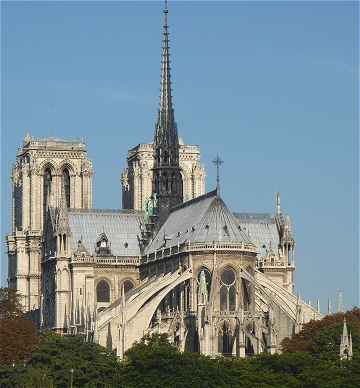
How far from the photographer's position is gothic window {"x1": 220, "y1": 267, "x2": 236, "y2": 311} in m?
186

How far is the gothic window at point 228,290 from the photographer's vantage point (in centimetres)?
18550

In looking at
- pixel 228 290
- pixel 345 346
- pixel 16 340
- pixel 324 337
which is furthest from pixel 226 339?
pixel 345 346

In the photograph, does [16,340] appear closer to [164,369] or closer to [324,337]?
[164,369]

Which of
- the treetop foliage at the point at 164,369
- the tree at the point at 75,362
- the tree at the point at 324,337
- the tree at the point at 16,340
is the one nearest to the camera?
the treetop foliage at the point at 164,369

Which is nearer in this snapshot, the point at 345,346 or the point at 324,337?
the point at 345,346

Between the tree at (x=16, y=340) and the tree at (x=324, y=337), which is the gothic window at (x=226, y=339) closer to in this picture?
the tree at (x=324, y=337)

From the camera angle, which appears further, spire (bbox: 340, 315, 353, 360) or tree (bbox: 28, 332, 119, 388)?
spire (bbox: 340, 315, 353, 360)

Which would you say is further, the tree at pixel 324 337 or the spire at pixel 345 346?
the tree at pixel 324 337

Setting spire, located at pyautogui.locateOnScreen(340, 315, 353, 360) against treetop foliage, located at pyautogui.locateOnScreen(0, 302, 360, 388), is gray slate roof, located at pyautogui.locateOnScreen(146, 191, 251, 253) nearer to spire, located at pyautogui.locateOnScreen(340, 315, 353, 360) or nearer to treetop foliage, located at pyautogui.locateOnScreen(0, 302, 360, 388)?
treetop foliage, located at pyautogui.locateOnScreen(0, 302, 360, 388)

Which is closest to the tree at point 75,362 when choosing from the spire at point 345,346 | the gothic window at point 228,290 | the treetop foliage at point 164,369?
the treetop foliage at point 164,369

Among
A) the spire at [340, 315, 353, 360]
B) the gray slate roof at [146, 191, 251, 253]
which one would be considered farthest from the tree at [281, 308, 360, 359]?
the gray slate roof at [146, 191, 251, 253]

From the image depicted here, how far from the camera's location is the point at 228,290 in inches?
7343

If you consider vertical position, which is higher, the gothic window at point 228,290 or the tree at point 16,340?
the gothic window at point 228,290

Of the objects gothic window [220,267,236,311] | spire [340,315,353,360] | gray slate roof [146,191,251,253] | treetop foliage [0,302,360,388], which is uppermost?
gray slate roof [146,191,251,253]
